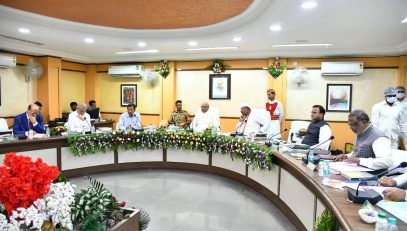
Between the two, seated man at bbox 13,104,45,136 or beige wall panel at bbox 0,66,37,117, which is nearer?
seated man at bbox 13,104,45,136

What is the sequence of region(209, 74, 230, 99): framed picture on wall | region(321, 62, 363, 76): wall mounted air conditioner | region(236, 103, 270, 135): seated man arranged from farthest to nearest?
region(209, 74, 230, 99): framed picture on wall → region(321, 62, 363, 76): wall mounted air conditioner → region(236, 103, 270, 135): seated man

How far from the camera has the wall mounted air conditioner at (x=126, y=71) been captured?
342 inches

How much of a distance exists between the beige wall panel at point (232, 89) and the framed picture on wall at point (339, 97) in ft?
5.59

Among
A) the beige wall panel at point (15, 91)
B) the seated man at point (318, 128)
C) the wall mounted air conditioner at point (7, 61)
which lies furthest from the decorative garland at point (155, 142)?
the beige wall panel at point (15, 91)

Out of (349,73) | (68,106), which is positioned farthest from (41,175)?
(68,106)

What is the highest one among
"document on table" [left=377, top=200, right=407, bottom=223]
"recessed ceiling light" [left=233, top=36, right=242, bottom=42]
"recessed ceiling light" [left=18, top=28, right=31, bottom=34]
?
"recessed ceiling light" [left=233, top=36, right=242, bottom=42]

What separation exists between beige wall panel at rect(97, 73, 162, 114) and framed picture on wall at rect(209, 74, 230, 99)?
174cm

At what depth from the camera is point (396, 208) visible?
174 centimetres

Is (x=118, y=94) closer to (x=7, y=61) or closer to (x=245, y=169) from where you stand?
(x=7, y=61)

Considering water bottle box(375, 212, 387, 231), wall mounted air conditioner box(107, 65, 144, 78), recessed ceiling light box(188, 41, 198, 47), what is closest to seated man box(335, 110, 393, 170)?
water bottle box(375, 212, 387, 231)

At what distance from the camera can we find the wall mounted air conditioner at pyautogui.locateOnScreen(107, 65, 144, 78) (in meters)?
8.68

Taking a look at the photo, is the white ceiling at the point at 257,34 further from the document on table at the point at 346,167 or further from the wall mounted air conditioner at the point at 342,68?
the document on table at the point at 346,167

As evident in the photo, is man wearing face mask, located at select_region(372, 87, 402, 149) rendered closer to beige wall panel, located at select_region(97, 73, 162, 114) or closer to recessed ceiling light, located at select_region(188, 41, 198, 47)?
recessed ceiling light, located at select_region(188, 41, 198, 47)

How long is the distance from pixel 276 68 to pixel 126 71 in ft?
15.6
